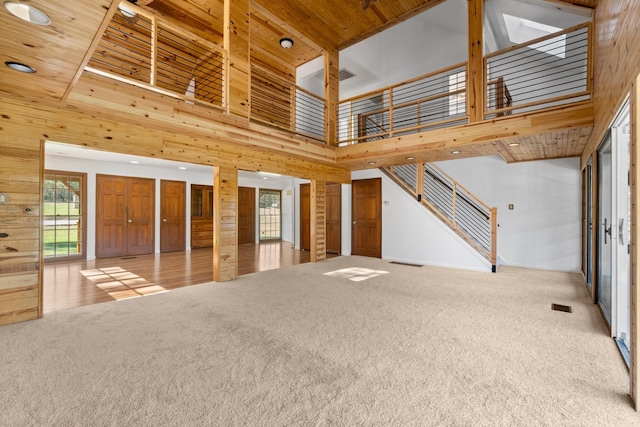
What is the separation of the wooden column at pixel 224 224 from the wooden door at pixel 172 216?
426cm

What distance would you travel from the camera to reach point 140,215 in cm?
775

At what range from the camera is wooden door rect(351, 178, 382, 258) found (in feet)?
24.2

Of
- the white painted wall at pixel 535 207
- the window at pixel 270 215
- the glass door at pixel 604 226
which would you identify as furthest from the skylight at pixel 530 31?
the window at pixel 270 215

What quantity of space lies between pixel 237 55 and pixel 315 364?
4.62m

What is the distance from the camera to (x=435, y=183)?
734 cm

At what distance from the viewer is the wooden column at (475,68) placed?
178 inches

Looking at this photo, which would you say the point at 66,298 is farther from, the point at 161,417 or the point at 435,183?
the point at 435,183

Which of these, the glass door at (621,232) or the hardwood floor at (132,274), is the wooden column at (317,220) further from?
the glass door at (621,232)

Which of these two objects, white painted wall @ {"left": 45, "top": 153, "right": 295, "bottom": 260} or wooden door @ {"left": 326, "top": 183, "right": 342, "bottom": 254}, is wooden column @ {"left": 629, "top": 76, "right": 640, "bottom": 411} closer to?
wooden door @ {"left": 326, "top": 183, "right": 342, "bottom": 254}

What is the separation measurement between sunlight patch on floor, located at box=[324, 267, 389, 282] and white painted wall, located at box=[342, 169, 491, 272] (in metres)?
1.42

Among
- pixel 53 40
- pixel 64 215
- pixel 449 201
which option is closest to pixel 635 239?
pixel 53 40

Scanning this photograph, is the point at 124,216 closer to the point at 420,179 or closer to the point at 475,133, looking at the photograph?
the point at 420,179

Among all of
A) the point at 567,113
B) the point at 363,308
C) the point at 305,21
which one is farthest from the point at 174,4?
the point at 567,113

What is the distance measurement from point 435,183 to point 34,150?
7297mm
